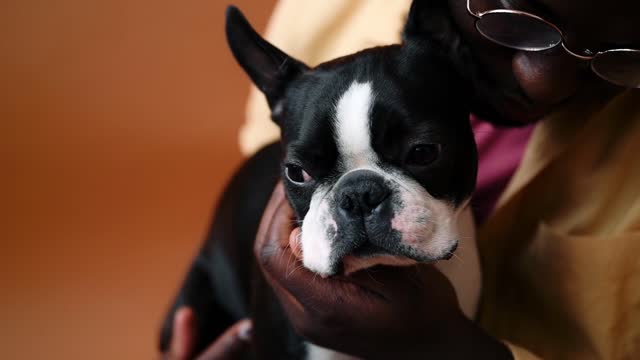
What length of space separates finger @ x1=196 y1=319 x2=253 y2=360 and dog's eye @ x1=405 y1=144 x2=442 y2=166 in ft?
1.71

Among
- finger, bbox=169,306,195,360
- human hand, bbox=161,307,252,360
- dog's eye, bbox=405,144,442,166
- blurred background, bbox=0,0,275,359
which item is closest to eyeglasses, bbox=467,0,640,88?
dog's eye, bbox=405,144,442,166

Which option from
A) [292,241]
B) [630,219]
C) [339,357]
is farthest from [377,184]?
[630,219]

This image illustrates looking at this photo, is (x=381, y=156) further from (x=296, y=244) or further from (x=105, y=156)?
(x=105, y=156)

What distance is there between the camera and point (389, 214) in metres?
0.87

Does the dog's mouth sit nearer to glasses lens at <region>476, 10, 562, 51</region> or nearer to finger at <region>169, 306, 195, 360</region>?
glasses lens at <region>476, 10, 562, 51</region>

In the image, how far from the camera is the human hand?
1311mm

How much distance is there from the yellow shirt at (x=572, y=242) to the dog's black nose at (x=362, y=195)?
0.94 ft

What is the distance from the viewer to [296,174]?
0.96m

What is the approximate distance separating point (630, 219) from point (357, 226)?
17.4 inches

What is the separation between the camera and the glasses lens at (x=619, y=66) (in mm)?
905

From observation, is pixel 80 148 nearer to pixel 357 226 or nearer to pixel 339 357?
pixel 339 357

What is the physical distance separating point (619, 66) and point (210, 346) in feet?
2.65

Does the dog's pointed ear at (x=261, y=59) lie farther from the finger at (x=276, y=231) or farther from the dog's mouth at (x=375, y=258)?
the dog's mouth at (x=375, y=258)

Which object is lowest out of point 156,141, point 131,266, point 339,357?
point 131,266
